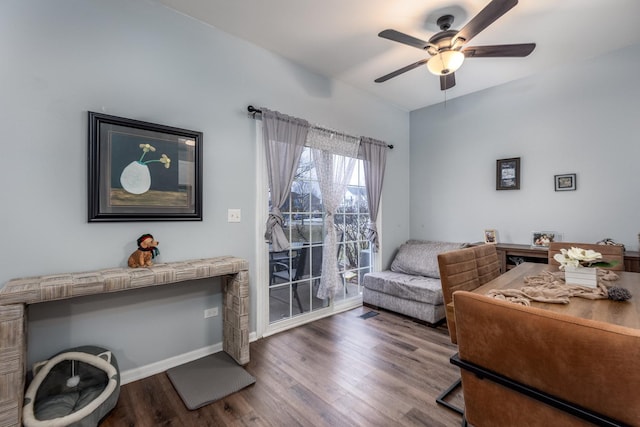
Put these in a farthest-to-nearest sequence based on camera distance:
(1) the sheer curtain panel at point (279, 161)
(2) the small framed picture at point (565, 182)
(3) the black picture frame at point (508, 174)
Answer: (3) the black picture frame at point (508, 174), (2) the small framed picture at point (565, 182), (1) the sheer curtain panel at point (279, 161)

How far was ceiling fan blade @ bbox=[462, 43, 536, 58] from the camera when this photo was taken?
7.04 feet

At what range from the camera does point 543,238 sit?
3.33 m

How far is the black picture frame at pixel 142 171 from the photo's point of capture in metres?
2.00

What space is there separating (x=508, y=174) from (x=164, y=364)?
13.8 feet

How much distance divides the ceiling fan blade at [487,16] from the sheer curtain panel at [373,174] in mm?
1840

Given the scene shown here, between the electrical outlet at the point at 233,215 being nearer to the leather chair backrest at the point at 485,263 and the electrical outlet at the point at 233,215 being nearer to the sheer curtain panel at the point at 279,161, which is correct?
the sheer curtain panel at the point at 279,161

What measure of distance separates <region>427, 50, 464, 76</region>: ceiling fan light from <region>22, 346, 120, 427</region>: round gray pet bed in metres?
3.12

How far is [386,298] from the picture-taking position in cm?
358

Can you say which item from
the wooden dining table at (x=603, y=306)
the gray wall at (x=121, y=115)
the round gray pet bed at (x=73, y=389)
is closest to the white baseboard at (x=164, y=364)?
the gray wall at (x=121, y=115)

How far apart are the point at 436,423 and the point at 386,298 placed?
1888 millimetres

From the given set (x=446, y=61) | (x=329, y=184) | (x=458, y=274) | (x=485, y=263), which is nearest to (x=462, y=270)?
(x=458, y=274)

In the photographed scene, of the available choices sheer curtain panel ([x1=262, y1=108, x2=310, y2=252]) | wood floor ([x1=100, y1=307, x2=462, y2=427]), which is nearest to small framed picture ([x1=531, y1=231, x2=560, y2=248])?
wood floor ([x1=100, y1=307, x2=462, y2=427])

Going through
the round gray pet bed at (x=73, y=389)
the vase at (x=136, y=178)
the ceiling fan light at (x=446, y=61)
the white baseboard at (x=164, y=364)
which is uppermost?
the ceiling fan light at (x=446, y=61)

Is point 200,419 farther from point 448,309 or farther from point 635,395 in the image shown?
point 635,395
